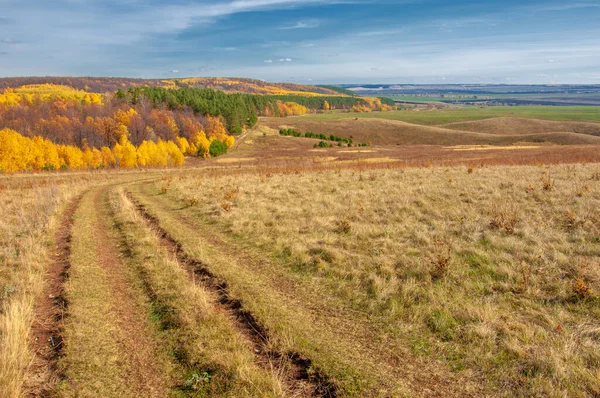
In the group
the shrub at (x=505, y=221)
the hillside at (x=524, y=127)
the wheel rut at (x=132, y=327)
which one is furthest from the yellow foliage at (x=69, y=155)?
the hillside at (x=524, y=127)

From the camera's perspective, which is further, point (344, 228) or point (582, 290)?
point (344, 228)

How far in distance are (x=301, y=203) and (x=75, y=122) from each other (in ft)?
291

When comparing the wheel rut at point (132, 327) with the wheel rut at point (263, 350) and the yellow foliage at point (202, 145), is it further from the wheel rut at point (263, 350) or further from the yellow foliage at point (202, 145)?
the yellow foliage at point (202, 145)

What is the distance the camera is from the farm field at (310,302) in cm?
530

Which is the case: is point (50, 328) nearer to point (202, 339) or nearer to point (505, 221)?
point (202, 339)

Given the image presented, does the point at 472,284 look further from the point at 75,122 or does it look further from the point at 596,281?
the point at 75,122

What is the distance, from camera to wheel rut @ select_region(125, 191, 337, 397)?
517 cm

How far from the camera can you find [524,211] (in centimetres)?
1349

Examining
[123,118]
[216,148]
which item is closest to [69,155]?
[123,118]

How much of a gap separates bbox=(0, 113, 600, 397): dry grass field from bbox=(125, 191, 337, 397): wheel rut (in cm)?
3

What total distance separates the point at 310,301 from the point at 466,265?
173 inches

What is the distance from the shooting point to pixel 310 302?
7.73 m

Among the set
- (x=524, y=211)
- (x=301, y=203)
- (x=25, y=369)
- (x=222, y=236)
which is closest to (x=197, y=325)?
(x=25, y=369)

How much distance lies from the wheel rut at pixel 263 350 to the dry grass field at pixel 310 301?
0.03 meters
